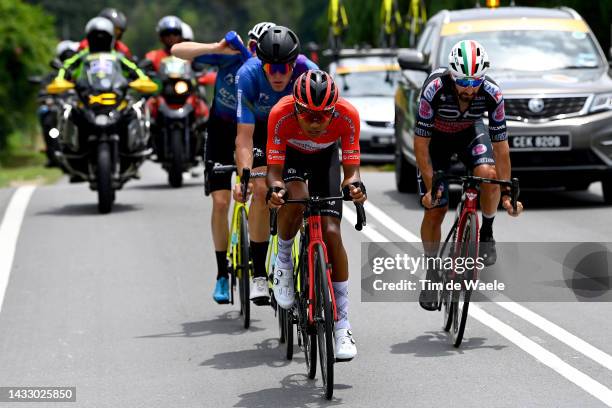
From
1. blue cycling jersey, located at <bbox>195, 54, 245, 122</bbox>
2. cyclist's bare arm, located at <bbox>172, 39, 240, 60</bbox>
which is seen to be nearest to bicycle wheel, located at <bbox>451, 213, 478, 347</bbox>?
blue cycling jersey, located at <bbox>195, 54, 245, 122</bbox>

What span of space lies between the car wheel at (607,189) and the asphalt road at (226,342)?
1867 mm

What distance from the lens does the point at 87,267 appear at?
13086 millimetres

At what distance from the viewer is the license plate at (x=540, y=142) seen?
51.4 feet

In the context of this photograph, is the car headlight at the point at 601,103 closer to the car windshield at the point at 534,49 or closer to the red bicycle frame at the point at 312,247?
the car windshield at the point at 534,49

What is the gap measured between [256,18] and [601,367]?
13150 centimetres

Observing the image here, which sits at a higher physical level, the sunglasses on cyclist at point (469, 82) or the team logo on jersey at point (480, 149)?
the sunglasses on cyclist at point (469, 82)

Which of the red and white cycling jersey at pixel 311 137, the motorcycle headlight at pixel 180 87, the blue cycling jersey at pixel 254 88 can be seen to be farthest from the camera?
the motorcycle headlight at pixel 180 87

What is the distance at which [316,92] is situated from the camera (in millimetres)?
8086

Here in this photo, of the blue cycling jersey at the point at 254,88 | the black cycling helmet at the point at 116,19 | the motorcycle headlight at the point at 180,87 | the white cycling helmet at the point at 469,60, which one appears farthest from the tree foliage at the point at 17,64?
the white cycling helmet at the point at 469,60

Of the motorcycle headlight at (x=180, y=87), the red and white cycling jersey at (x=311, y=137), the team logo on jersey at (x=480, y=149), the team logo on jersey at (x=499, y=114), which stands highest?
the red and white cycling jersey at (x=311, y=137)

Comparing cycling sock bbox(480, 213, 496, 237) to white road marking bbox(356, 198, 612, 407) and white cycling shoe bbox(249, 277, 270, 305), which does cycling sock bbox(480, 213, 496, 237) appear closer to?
white road marking bbox(356, 198, 612, 407)

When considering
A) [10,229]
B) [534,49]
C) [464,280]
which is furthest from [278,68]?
[534,49]

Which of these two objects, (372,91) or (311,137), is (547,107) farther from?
(372,91)

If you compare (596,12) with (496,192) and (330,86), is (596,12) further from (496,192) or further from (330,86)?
(330,86)
